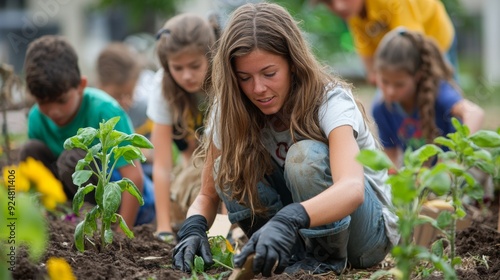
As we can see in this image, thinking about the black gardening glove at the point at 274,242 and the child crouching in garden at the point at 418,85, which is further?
the child crouching in garden at the point at 418,85

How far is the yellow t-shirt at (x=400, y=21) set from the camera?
16.8 ft

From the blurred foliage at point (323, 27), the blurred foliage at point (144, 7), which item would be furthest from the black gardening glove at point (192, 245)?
the blurred foliage at point (144, 7)

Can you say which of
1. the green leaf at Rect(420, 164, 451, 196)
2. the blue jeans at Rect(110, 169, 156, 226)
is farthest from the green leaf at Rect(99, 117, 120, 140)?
the blue jeans at Rect(110, 169, 156, 226)

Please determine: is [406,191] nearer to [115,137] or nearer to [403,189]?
[403,189]

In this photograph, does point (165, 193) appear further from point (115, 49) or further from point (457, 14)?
point (457, 14)

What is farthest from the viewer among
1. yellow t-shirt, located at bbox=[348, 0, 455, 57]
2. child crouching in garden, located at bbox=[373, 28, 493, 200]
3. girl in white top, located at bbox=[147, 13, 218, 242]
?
yellow t-shirt, located at bbox=[348, 0, 455, 57]

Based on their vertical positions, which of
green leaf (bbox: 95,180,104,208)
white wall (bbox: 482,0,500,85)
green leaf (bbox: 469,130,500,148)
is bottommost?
white wall (bbox: 482,0,500,85)

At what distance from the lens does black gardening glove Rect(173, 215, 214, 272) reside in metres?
2.56

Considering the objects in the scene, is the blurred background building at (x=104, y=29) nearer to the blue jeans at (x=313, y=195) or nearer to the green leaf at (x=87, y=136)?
the blue jeans at (x=313, y=195)

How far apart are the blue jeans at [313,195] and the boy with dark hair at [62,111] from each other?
0.92m

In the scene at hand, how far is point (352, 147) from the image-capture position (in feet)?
8.11

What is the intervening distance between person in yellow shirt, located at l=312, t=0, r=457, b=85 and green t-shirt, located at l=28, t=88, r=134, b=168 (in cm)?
205

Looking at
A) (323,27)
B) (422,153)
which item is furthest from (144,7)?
(422,153)

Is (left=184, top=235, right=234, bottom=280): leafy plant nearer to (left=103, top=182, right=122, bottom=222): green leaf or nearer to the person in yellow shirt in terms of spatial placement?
(left=103, top=182, right=122, bottom=222): green leaf
